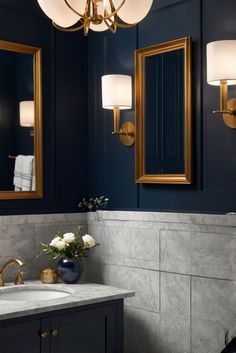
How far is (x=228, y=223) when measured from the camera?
279 cm

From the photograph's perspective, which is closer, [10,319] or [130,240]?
[10,319]

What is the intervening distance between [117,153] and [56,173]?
0.41 meters

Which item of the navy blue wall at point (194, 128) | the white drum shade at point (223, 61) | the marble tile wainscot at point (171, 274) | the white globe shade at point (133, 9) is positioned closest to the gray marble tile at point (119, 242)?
the marble tile wainscot at point (171, 274)

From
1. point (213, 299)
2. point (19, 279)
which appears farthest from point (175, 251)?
point (19, 279)

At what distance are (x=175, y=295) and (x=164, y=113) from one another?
1.03m

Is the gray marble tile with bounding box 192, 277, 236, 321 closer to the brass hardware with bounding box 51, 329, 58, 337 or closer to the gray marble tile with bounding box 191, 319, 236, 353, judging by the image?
the gray marble tile with bounding box 191, 319, 236, 353

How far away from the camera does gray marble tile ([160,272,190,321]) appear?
3008 millimetres

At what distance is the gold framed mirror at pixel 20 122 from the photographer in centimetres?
326

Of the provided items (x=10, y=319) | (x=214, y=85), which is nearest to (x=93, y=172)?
(x=214, y=85)

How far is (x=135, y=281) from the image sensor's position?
10.8 feet

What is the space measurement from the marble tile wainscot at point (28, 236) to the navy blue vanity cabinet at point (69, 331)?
0.64 metres

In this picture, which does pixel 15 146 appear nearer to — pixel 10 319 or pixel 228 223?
pixel 10 319

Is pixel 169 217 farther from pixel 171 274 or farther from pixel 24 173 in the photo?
pixel 24 173

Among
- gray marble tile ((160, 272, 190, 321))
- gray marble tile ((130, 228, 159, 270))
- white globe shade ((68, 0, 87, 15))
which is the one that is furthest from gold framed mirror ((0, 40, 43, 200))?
white globe shade ((68, 0, 87, 15))
